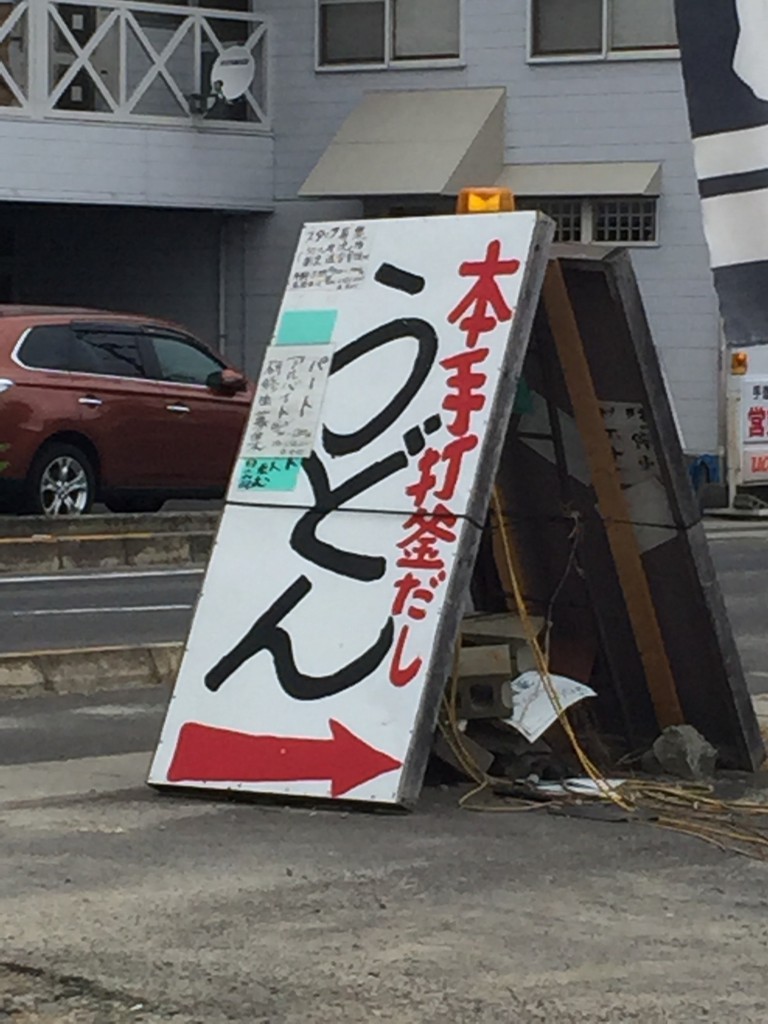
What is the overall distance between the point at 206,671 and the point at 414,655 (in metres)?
0.80

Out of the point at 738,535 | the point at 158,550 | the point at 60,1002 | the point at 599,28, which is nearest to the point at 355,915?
the point at 60,1002

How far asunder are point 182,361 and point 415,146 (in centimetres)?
620

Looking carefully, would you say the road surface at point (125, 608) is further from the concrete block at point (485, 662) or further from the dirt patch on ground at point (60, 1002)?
the dirt patch on ground at point (60, 1002)

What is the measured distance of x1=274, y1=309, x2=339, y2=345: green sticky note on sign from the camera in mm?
8148

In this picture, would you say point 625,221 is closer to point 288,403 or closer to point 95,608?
point 95,608

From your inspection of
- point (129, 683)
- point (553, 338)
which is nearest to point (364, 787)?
point (553, 338)

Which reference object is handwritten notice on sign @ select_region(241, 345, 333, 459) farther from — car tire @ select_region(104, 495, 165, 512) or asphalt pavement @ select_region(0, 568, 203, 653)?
car tire @ select_region(104, 495, 165, 512)

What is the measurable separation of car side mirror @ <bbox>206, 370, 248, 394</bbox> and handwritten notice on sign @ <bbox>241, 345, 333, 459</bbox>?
37.5ft

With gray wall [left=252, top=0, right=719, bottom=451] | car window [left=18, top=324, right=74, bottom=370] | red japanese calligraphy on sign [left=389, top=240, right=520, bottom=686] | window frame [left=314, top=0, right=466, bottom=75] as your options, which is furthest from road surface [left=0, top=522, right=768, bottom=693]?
window frame [left=314, top=0, right=466, bottom=75]

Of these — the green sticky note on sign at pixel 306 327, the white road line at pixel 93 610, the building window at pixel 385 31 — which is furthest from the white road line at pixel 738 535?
the green sticky note on sign at pixel 306 327

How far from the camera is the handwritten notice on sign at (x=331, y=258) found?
8.17 meters

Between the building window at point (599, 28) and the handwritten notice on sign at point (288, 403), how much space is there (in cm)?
1726

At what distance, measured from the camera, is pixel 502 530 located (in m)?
8.63

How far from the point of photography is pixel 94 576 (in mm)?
16469
